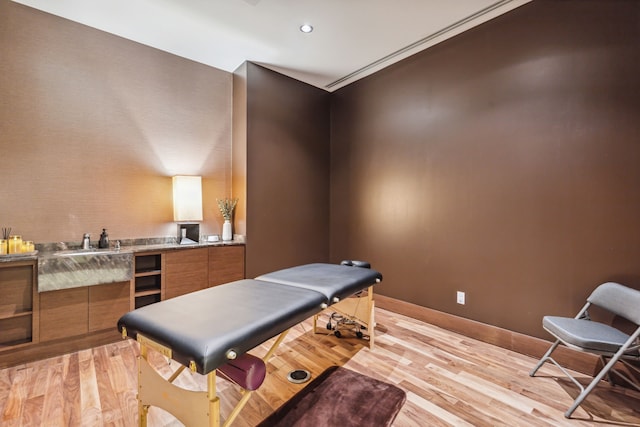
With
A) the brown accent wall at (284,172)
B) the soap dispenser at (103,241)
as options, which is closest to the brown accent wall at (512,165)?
the brown accent wall at (284,172)

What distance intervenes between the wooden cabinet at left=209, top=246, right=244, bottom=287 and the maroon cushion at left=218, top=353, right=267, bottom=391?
1692mm

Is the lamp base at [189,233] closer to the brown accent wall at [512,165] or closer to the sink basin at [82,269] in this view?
the sink basin at [82,269]

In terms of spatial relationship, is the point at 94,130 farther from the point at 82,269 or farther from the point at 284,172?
the point at 284,172

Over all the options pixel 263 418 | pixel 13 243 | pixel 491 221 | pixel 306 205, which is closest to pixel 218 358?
pixel 263 418

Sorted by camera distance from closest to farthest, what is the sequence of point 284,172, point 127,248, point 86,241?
1. point 86,241
2. point 127,248
3. point 284,172

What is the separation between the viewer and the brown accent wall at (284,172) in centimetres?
320

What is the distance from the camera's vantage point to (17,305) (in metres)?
2.02

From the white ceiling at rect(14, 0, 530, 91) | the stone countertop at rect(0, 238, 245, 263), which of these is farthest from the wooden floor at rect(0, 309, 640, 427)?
the white ceiling at rect(14, 0, 530, 91)

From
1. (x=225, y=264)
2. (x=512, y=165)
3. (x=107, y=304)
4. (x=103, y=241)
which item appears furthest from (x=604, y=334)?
(x=103, y=241)

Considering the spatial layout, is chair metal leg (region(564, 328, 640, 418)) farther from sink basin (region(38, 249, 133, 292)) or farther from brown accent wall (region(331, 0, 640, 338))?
sink basin (region(38, 249, 133, 292))

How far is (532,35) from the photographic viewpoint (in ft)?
7.34

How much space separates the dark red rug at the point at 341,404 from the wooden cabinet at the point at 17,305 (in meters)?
1.87

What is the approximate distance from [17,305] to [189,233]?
1.34m

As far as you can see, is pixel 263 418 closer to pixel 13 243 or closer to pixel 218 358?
pixel 218 358
